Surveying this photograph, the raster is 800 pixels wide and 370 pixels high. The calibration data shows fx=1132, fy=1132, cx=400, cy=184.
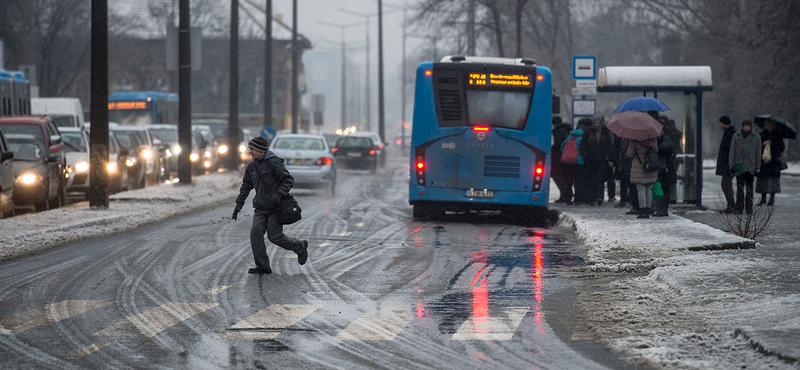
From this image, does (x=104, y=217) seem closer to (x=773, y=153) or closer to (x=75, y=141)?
(x=75, y=141)

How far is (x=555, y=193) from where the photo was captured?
2650cm

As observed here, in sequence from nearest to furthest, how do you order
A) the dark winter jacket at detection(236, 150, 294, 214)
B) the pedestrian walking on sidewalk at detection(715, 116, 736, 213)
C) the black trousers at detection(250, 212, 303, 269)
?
the black trousers at detection(250, 212, 303, 269) < the dark winter jacket at detection(236, 150, 294, 214) < the pedestrian walking on sidewalk at detection(715, 116, 736, 213)

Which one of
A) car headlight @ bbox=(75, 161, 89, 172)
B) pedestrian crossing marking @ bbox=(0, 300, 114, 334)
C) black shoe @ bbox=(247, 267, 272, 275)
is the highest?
car headlight @ bbox=(75, 161, 89, 172)

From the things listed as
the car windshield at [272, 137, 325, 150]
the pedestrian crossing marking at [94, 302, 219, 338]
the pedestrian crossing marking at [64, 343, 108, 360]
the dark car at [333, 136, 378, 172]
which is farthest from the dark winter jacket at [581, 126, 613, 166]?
the dark car at [333, 136, 378, 172]

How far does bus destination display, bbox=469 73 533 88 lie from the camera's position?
755 inches

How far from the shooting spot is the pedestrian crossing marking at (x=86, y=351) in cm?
744

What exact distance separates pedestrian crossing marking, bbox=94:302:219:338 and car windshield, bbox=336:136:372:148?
32.5m

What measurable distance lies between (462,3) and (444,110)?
21.2 m

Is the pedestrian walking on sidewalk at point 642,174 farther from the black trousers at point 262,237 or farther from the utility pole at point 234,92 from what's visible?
the utility pole at point 234,92

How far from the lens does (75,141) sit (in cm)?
2684

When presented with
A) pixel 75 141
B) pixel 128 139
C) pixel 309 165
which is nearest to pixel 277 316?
pixel 309 165

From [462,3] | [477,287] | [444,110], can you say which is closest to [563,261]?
[477,287]

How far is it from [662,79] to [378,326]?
42.7 feet

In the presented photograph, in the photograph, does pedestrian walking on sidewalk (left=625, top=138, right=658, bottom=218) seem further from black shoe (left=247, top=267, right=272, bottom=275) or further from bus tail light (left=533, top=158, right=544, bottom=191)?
black shoe (left=247, top=267, right=272, bottom=275)
